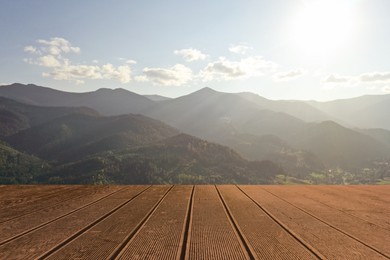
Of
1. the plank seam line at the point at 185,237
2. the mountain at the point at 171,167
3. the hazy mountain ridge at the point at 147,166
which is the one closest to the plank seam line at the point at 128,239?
the plank seam line at the point at 185,237

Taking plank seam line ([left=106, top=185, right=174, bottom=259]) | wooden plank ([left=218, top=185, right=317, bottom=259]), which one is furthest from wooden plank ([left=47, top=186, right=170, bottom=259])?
wooden plank ([left=218, top=185, right=317, bottom=259])

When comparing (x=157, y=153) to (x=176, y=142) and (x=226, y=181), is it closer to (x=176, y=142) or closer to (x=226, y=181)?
(x=176, y=142)

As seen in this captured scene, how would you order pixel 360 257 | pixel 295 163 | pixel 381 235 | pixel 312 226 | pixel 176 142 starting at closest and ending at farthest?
pixel 360 257, pixel 381 235, pixel 312 226, pixel 176 142, pixel 295 163

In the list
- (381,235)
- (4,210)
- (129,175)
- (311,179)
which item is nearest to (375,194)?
(381,235)

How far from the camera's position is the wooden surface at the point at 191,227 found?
262 cm

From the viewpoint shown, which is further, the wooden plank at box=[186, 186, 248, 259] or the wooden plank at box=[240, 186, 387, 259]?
the wooden plank at box=[240, 186, 387, 259]

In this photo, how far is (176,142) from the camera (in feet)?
591

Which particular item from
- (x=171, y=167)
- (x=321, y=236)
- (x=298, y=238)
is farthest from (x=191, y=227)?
(x=171, y=167)

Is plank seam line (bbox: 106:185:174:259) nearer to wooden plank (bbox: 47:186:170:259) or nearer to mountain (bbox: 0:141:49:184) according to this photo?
wooden plank (bbox: 47:186:170:259)

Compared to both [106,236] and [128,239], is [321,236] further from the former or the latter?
[106,236]

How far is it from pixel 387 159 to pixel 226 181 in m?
125

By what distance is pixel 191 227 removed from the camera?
11.0 ft

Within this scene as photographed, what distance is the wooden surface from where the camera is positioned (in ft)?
8.61

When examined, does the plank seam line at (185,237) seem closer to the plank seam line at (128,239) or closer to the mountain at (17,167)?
the plank seam line at (128,239)
